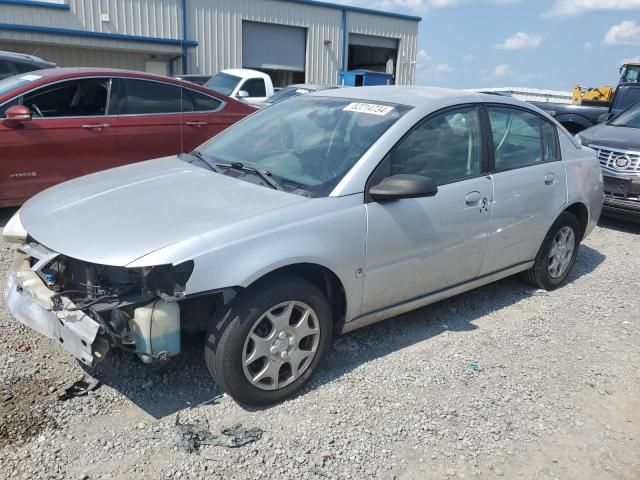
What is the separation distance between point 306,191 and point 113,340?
4.19ft

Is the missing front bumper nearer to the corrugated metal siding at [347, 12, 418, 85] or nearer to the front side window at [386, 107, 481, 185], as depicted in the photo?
the front side window at [386, 107, 481, 185]

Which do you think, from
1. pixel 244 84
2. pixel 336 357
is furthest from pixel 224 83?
pixel 336 357

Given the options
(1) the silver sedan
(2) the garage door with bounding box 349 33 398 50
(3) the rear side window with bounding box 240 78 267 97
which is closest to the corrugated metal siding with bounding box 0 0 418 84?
(2) the garage door with bounding box 349 33 398 50

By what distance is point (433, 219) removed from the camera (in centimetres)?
368

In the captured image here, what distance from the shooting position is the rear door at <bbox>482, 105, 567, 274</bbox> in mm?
4219

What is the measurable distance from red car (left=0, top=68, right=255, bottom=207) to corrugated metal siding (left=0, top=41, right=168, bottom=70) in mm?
15011

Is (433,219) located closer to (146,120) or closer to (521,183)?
(521,183)

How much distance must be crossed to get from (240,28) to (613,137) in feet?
59.3

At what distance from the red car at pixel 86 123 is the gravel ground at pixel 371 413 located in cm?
238

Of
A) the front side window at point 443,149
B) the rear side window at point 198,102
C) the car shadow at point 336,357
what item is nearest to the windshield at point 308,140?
the front side window at point 443,149

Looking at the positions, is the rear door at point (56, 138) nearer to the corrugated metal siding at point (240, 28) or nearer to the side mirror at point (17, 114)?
the side mirror at point (17, 114)

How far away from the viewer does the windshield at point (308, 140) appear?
345 cm

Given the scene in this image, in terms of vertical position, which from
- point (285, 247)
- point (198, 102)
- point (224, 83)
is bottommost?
point (285, 247)

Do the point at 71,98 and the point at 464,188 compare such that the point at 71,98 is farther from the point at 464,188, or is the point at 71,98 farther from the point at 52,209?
the point at 464,188
